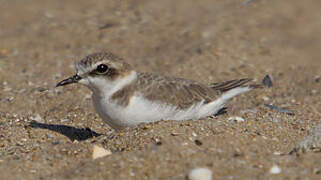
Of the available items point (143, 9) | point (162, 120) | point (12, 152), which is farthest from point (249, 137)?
point (143, 9)

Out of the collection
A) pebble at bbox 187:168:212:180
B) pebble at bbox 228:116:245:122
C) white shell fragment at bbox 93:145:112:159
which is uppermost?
pebble at bbox 228:116:245:122

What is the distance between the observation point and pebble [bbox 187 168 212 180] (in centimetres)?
340

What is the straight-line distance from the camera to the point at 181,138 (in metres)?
4.05

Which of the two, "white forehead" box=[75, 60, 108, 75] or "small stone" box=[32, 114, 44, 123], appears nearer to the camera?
"white forehead" box=[75, 60, 108, 75]

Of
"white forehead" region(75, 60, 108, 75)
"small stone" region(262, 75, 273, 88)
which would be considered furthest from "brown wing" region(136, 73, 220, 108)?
"small stone" region(262, 75, 273, 88)

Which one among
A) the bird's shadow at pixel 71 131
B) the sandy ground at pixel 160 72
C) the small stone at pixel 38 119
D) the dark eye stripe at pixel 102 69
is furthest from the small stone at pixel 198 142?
the small stone at pixel 38 119

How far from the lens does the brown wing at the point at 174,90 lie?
4621 mm

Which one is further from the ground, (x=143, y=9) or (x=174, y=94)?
(x=143, y=9)

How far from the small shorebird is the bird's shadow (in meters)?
0.52

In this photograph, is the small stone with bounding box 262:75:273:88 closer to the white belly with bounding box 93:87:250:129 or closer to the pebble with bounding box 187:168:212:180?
the white belly with bounding box 93:87:250:129

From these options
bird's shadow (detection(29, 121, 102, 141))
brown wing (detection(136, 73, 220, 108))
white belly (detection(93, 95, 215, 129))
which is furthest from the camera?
bird's shadow (detection(29, 121, 102, 141))

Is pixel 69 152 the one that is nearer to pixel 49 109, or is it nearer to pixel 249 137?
pixel 249 137

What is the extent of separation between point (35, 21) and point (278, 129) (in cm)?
671

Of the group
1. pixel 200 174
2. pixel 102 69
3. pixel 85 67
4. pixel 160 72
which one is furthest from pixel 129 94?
pixel 160 72
